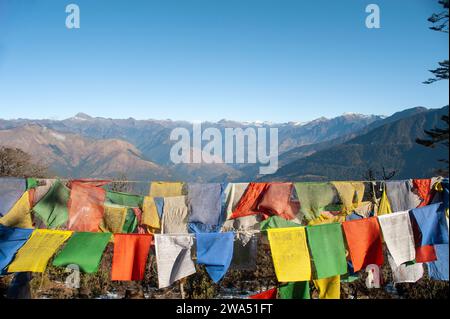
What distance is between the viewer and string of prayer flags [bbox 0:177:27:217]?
42.9 feet

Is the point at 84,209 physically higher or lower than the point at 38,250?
higher

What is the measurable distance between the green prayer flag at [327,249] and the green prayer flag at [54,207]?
7.57 meters

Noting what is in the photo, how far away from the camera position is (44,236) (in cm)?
947

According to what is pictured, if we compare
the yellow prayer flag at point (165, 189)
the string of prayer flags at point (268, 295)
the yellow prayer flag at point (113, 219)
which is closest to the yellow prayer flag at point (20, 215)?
the yellow prayer flag at point (113, 219)

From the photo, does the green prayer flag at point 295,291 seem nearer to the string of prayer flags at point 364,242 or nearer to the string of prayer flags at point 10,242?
the string of prayer flags at point 364,242

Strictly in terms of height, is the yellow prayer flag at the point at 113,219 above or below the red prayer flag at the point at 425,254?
above

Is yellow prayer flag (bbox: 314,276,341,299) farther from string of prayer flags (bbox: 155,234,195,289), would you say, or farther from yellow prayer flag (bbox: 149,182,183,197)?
yellow prayer flag (bbox: 149,182,183,197)

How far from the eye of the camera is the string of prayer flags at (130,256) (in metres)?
9.24

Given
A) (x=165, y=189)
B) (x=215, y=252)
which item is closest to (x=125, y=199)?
(x=165, y=189)

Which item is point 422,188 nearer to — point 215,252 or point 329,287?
point 329,287

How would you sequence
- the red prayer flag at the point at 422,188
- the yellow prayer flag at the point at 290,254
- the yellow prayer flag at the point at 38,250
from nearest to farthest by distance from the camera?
1. the yellow prayer flag at the point at 290,254
2. the yellow prayer flag at the point at 38,250
3. the red prayer flag at the point at 422,188

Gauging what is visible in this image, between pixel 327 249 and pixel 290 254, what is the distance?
2.76ft

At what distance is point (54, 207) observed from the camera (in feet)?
42.1
